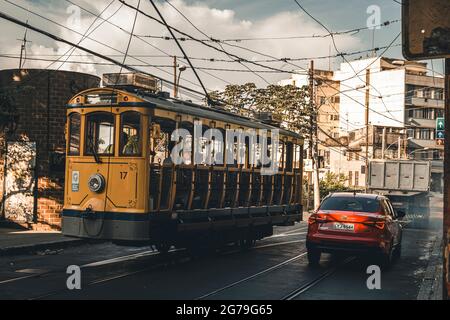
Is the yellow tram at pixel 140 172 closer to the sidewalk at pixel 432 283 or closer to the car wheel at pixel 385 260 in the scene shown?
the car wheel at pixel 385 260

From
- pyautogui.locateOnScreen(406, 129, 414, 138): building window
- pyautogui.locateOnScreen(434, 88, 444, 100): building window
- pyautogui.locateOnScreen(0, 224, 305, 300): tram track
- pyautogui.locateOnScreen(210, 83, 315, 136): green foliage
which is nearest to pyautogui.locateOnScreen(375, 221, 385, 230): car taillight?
pyautogui.locateOnScreen(0, 224, 305, 300): tram track

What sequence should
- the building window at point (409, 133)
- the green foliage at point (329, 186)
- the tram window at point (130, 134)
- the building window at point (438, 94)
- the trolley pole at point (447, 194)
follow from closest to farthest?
the trolley pole at point (447, 194), the tram window at point (130, 134), the green foliage at point (329, 186), the building window at point (409, 133), the building window at point (438, 94)

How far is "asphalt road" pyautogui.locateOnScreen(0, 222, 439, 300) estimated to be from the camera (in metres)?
9.10

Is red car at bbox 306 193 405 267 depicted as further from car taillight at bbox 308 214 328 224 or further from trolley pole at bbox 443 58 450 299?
trolley pole at bbox 443 58 450 299

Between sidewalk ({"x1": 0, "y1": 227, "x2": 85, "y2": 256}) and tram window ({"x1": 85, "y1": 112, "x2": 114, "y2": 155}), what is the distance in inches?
146

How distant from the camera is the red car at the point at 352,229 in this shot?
39.0 feet

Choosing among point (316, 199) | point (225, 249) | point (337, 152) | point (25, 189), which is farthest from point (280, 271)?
point (337, 152)

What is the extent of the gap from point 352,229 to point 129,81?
549cm

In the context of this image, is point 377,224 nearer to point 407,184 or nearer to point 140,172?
point 140,172

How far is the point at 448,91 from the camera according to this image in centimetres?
626

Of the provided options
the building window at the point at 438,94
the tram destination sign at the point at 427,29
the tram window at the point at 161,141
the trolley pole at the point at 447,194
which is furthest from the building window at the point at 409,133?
the tram destination sign at the point at 427,29

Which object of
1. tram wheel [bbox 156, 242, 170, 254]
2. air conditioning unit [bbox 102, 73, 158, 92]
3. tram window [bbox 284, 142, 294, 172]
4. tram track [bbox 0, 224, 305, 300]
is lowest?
tram track [bbox 0, 224, 305, 300]

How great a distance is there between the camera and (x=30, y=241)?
50.7 feet
